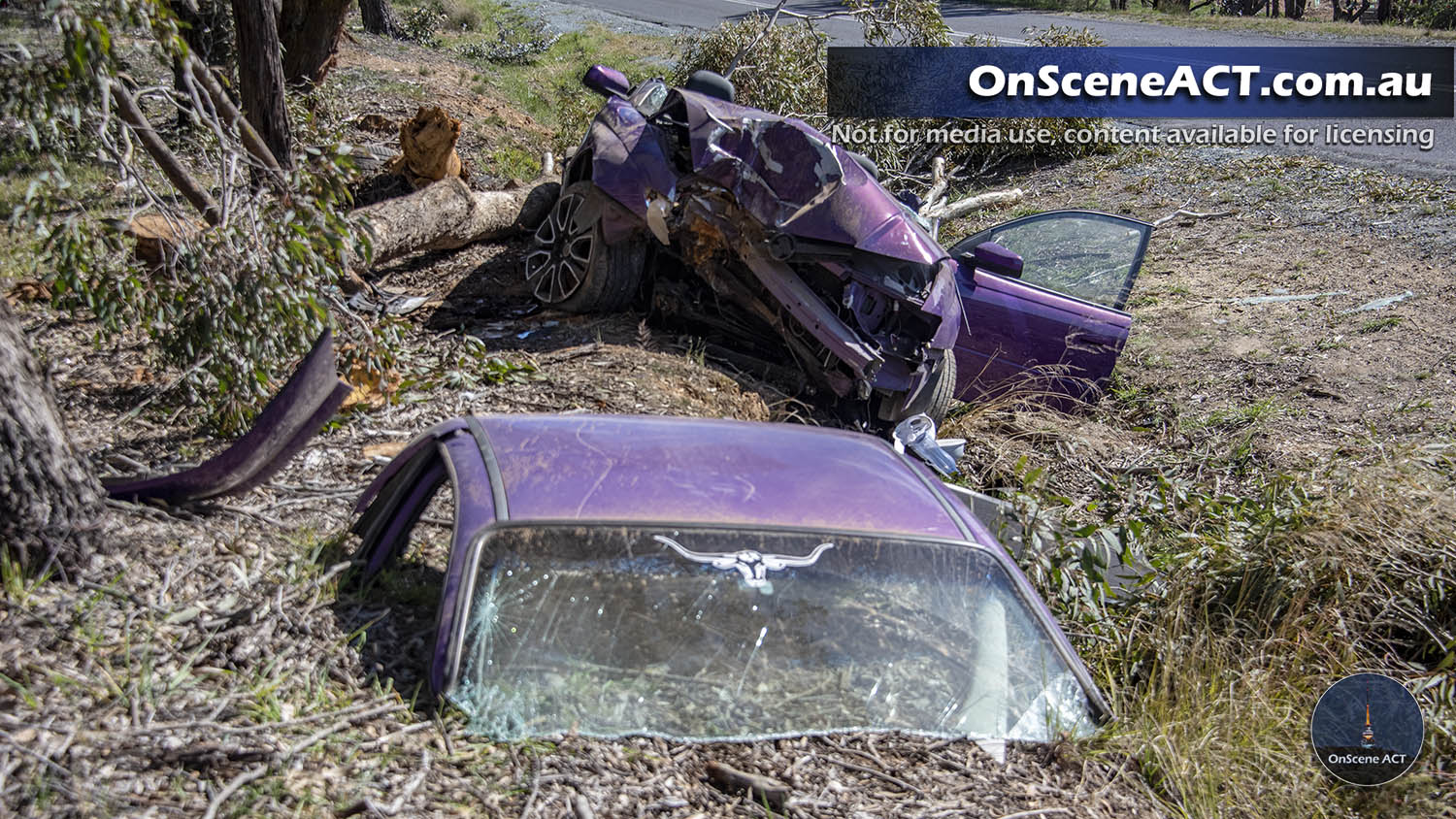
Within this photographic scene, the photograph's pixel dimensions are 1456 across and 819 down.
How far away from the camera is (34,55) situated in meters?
4.58

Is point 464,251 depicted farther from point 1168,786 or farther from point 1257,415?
point 1168,786

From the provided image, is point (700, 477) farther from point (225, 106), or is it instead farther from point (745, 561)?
point (225, 106)

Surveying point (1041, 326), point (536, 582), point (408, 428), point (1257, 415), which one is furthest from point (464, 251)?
A: point (536, 582)

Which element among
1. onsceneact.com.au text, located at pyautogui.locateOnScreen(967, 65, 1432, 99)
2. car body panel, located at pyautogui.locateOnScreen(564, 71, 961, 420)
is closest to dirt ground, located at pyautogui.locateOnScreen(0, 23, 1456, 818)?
car body panel, located at pyautogui.locateOnScreen(564, 71, 961, 420)

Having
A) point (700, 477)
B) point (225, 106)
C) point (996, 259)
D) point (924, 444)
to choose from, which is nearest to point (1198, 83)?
point (996, 259)

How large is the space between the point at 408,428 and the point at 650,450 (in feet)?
8.61

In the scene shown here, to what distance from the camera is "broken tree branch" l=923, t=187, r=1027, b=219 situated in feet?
35.8

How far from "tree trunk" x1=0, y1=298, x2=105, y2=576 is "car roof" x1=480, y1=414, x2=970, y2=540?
119 cm

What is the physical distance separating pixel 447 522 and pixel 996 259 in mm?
4417

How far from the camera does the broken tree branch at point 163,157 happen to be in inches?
199

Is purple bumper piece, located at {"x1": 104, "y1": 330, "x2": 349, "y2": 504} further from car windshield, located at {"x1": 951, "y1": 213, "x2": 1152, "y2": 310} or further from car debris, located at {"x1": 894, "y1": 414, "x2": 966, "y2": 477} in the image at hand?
car windshield, located at {"x1": 951, "y1": 213, "x2": 1152, "y2": 310}

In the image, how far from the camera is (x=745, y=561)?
3.06 m

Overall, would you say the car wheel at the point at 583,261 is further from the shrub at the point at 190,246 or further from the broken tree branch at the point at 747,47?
the broken tree branch at the point at 747,47

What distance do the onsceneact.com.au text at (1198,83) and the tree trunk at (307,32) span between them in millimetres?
7041
